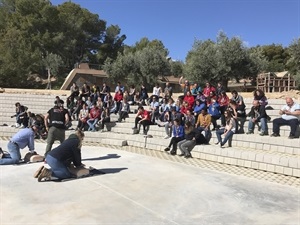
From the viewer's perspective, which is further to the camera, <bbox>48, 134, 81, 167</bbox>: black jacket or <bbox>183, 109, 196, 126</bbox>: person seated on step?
<bbox>183, 109, 196, 126</bbox>: person seated on step

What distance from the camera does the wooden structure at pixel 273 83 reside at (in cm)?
2777

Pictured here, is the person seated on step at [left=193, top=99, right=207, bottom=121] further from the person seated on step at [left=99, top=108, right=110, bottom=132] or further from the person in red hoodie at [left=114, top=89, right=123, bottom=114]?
the person in red hoodie at [left=114, top=89, right=123, bottom=114]

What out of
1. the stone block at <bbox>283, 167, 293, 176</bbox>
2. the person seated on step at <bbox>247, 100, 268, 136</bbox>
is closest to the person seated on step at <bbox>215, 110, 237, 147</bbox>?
the person seated on step at <bbox>247, 100, 268, 136</bbox>

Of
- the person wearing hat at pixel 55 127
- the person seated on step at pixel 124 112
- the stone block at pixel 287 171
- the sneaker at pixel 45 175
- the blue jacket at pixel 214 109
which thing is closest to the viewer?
the sneaker at pixel 45 175

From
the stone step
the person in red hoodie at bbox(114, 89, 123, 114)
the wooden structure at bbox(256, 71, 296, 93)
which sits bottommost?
the stone step

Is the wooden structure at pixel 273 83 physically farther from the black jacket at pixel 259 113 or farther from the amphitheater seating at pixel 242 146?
the black jacket at pixel 259 113

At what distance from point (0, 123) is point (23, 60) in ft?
58.3

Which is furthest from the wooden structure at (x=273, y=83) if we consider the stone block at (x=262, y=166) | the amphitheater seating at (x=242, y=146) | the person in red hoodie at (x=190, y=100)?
the stone block at (x=262, y=166)

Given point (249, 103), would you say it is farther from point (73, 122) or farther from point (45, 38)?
point (45, 38)

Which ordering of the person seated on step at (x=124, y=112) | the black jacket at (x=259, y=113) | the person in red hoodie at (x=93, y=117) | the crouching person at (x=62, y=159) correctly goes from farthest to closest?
the person seated on step at (x=124, y=112), the person in red hoodie at (x=93, y=117), the black jacket at (x=259, y=113), the crouching person at (x=62, y=159)

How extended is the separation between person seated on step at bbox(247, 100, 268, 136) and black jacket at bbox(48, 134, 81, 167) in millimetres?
5751

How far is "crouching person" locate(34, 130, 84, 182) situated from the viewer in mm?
6389

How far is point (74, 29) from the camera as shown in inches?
1829

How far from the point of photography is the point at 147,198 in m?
5.62
